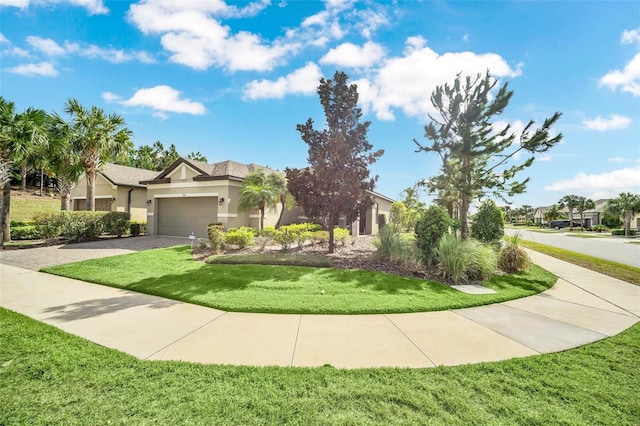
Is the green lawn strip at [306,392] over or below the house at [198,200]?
below

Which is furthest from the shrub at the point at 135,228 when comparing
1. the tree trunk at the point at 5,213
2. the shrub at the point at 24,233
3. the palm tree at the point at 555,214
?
→ the palm tree at the point at 555,214

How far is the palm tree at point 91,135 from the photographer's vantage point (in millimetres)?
15742

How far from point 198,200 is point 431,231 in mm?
13692

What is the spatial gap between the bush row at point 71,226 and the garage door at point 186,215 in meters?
2.35

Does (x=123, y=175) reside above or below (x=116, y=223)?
above

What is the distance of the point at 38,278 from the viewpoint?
7230 mm

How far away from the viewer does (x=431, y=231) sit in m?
8.23

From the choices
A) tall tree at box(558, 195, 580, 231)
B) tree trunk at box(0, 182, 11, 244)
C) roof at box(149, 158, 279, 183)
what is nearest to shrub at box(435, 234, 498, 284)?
roof at box(149, 158, 279, 183)

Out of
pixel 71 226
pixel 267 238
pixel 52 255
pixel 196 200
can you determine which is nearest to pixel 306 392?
pixel 267 238

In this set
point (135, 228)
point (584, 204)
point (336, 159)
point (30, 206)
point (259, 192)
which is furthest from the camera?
point (584, 204)

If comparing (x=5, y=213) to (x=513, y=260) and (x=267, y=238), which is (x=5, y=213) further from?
(x=513, y=260)

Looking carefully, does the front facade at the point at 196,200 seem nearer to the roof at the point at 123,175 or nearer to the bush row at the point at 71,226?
the bush row at the point at 71,226

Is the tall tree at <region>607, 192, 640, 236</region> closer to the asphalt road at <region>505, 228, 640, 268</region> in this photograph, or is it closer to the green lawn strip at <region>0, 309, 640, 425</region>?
the asphalt road at <region>505, 228, 640, 268</region>

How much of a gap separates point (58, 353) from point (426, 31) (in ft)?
36.6
